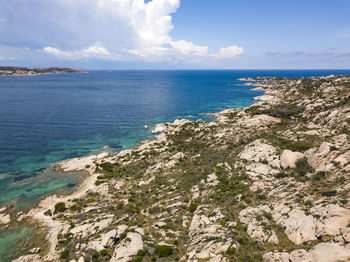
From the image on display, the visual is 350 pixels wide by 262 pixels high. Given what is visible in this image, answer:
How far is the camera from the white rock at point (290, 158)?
45.2 metres

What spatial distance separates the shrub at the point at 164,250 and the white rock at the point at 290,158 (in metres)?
31.8

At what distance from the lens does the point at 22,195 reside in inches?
1973

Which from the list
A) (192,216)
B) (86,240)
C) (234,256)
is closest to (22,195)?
(86,240)

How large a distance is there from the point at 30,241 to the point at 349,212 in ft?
168

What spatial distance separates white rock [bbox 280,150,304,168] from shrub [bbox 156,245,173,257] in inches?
1254

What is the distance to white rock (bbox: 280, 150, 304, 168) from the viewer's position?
4516 cm

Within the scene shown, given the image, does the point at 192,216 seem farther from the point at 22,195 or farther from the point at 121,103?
the point at 121,103

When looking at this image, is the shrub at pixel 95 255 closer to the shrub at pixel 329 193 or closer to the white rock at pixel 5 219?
the white rock at pixel 5 219

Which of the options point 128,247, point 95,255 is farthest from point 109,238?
point 128,247

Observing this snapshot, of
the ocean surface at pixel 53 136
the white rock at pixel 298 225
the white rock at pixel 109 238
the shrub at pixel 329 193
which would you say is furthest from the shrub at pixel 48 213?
the shrub at pixel 329 193

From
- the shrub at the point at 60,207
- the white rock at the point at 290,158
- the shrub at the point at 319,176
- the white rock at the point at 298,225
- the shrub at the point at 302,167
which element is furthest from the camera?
the white rock at the point at 290,158

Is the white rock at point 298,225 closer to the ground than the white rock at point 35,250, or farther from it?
farther from it

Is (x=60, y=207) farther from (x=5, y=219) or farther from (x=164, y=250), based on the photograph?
(x=164, y=250)

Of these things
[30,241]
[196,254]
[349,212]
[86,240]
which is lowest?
[30,241]
